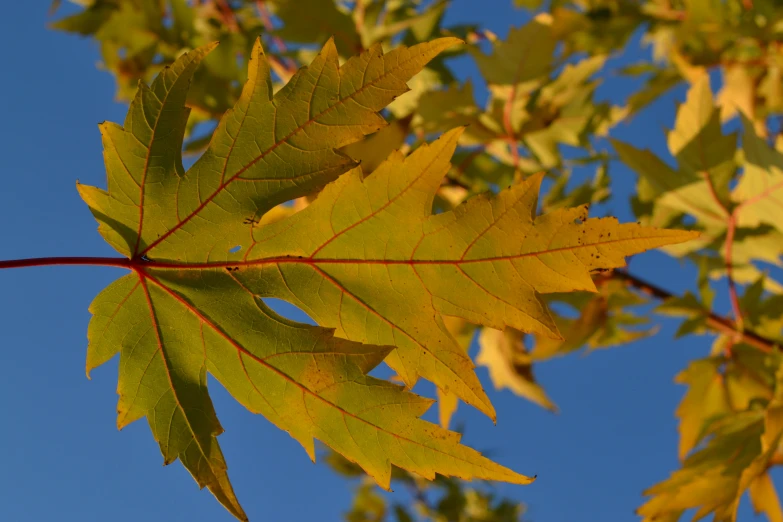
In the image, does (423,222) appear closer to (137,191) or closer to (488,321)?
(488,321)

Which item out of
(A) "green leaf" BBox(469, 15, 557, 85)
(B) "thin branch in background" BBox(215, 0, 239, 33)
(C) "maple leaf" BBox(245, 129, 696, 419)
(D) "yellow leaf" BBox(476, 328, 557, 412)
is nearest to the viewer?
(C) "maple leaf" BBox(245, 129, 696, 419)

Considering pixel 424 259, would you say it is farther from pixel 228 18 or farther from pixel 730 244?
pixel 228 18

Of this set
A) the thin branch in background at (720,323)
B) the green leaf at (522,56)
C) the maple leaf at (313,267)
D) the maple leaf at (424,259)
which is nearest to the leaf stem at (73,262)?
the maple leaf at (313,267)

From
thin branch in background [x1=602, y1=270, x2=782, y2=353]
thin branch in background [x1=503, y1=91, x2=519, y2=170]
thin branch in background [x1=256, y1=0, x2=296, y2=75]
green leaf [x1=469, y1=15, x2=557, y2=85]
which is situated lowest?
thin branch in background [x1=602, y1=270, x2=782, y2=353]

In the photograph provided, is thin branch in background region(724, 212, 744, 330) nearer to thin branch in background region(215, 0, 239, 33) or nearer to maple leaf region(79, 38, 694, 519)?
maple leaf region(79, 38, 694, 519)

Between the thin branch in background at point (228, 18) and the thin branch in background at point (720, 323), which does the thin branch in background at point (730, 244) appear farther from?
the thin branch in background at point (228, 18)

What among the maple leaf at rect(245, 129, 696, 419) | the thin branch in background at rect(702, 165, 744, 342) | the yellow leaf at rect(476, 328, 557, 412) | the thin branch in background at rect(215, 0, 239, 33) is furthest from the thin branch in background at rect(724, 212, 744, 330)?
the thin branch in background at rect(215, 0, 239, 33)

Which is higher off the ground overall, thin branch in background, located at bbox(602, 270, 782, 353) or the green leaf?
the green leaf
